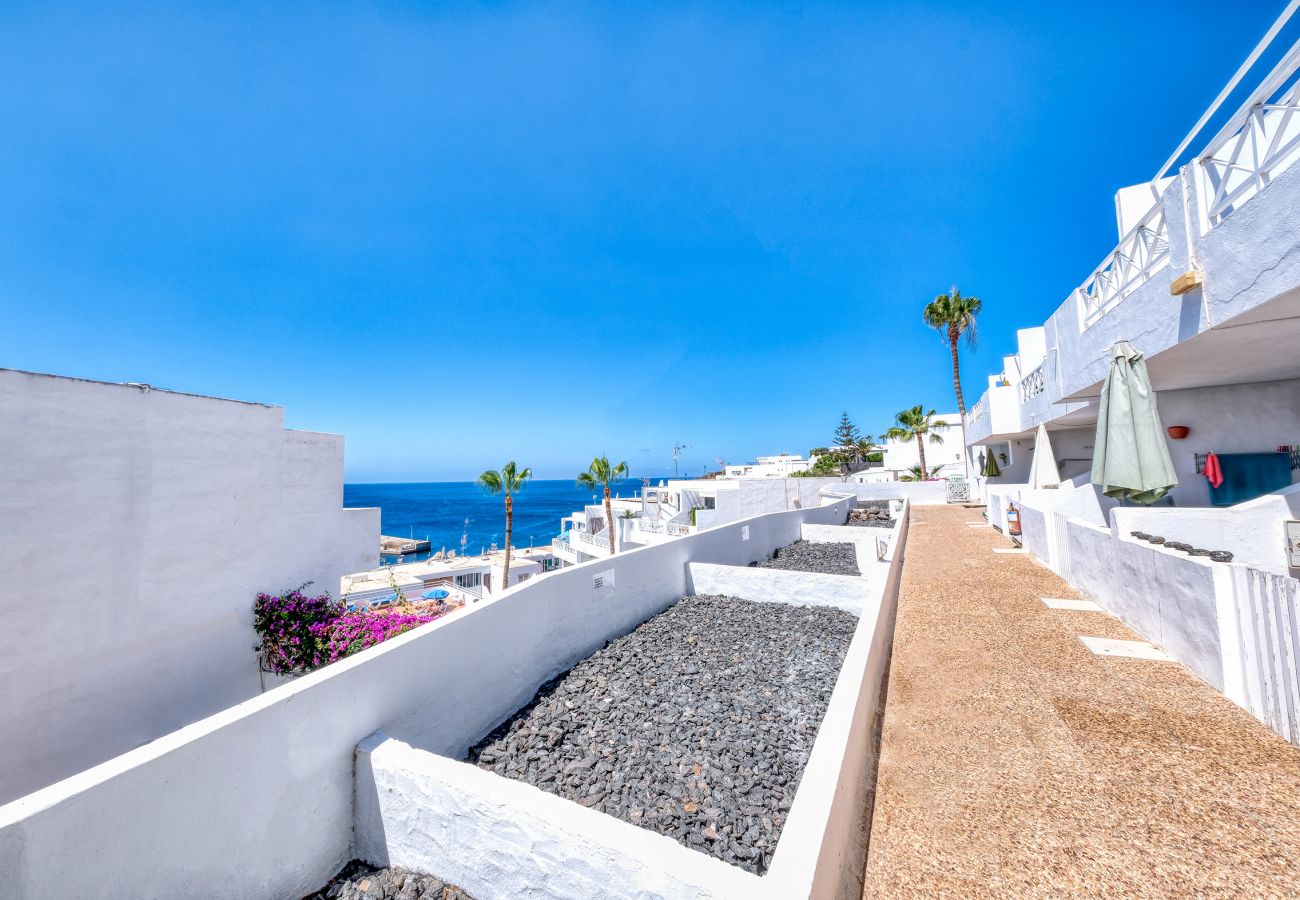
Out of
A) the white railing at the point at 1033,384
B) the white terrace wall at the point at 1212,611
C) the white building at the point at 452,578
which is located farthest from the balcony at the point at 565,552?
the white terrace wall at the point at 1212,611

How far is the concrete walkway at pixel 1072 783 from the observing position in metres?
2.17

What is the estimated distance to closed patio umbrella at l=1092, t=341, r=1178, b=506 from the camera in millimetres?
5477

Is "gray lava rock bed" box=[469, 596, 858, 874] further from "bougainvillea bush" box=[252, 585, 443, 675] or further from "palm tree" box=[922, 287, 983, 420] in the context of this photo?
"palm tree" box=[922, 287, 983, 420]

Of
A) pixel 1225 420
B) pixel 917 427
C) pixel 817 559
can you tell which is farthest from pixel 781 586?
pixel 917 427

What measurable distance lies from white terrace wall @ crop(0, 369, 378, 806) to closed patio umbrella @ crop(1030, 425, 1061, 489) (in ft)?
45.0

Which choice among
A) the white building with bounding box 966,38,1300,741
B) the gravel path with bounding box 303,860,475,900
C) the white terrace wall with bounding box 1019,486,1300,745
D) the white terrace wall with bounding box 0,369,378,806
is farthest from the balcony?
the gravel path with bounding box 303,860,475,900

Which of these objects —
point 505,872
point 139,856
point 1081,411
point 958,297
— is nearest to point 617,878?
point 505,872

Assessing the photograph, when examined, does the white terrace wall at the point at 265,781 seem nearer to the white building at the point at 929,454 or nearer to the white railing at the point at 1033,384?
the white railing at the point at 1033,384

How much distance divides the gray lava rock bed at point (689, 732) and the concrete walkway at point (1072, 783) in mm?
607

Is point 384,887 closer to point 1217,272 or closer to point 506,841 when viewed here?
point 506,841

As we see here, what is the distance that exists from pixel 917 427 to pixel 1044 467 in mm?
25160

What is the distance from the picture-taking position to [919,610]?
20.2 ft

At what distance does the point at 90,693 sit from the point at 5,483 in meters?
2.18

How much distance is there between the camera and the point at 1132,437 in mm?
5695
